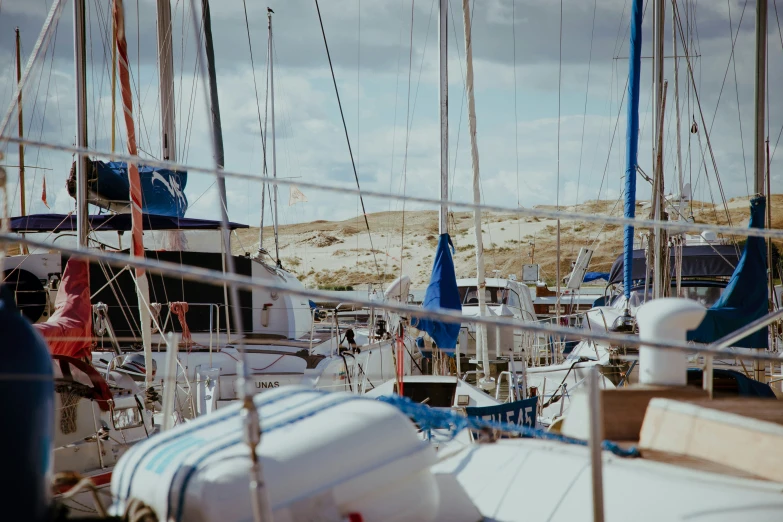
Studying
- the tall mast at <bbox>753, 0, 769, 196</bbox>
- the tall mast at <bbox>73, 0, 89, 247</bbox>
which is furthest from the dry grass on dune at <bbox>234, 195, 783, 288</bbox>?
the tall mast at <bbox>73, 0, 89, 247</bbox>

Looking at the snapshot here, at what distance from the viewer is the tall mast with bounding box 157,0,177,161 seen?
9.67m

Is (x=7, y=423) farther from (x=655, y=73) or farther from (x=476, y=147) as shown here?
(x=655, y=73)

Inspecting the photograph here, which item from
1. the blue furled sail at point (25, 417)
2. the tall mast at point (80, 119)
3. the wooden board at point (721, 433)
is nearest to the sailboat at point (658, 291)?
the wooden board at point (721, 433)

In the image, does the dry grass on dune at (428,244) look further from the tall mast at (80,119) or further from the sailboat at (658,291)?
the tall mast at (80,119)

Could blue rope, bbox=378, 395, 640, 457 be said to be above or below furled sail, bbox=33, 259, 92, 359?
below

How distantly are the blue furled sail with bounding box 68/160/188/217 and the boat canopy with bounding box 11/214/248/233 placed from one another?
0.54m

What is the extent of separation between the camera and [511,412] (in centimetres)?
649

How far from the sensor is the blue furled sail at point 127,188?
25.9 feet

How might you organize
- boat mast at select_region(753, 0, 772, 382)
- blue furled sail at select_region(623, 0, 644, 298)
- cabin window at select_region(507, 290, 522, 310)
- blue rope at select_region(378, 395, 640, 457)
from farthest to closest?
1. cabin window at select_region(507, 290, 522, 310)
2. blue furled sail at select_region(623, 0, 644, 298)
3. boat mast at select_region(753, 0, 772, 382)
4. blue rope at select_region(378, 395, 640, 457)

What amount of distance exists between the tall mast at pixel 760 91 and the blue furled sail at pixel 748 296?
751 mm

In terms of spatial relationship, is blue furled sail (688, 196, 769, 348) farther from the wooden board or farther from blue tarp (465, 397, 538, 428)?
the wooden board

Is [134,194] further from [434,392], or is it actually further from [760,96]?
[760,96]

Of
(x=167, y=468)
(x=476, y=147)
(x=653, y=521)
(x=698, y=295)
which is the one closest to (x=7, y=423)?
(x=167, y=468)

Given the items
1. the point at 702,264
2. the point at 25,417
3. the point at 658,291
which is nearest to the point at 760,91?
the point at 658,291
